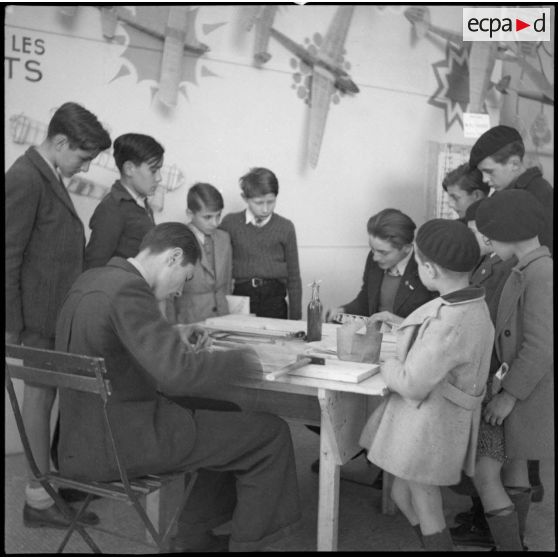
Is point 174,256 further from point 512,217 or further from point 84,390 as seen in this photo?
point 512,217

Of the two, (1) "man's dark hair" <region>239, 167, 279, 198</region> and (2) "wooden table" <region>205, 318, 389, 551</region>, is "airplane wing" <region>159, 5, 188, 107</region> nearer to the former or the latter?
(1) "man's dark hair" <region>239, 167, 279, 198</region>

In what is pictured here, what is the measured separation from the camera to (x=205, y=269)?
2826 mm

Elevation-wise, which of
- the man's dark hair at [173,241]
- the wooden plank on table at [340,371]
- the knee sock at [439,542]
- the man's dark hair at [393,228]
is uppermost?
the man's dark hair at [393,228]

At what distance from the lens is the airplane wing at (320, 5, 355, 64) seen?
10.9 feet

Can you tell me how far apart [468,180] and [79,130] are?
5.52 feet

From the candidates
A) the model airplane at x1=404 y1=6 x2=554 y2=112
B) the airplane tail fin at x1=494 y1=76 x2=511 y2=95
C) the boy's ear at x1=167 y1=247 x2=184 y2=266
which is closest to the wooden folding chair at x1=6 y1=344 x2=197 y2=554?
the boy's ear at x1=167 y1=247 x2=184 y2=266

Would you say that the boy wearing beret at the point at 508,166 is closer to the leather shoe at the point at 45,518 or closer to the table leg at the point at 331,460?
the table leg at the point at 331,460

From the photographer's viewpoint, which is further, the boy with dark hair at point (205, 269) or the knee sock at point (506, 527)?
the boy with dark hair at point (205, 269)

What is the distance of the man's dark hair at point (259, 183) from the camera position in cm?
296

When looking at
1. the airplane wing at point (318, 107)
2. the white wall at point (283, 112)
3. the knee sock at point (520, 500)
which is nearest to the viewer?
the knee sock at point (520, 500)

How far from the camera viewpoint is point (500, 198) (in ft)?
6.63

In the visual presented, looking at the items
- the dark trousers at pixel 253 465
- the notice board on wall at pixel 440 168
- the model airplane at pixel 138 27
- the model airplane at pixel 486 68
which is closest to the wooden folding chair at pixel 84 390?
the dark trousers at pixel 253 465

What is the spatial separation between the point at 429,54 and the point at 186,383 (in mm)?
2955

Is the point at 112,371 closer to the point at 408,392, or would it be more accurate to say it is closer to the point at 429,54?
the point at 408,392
